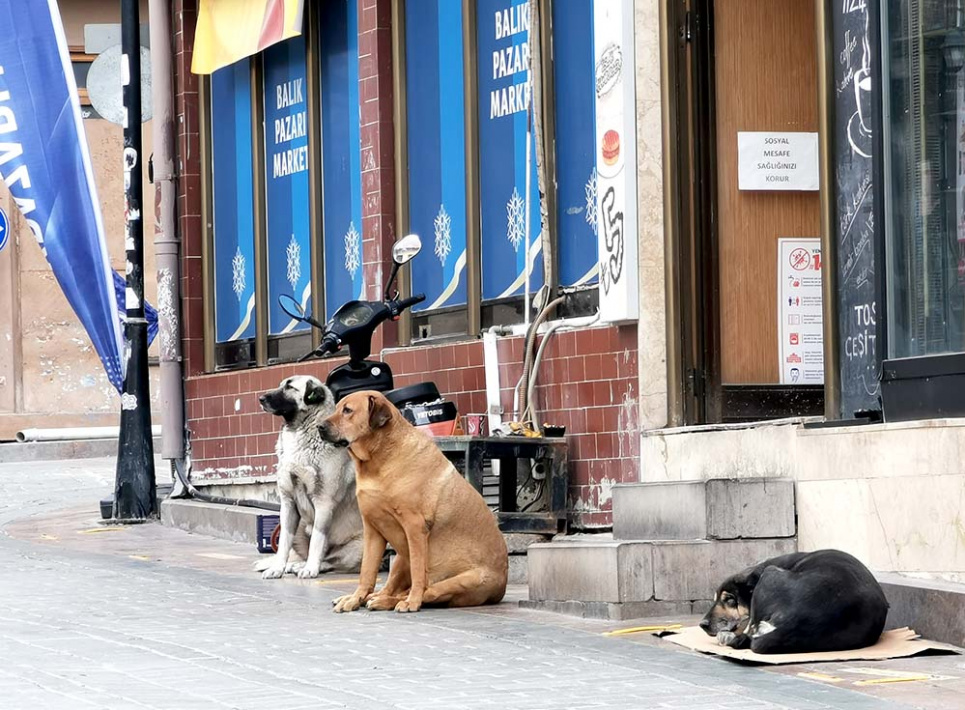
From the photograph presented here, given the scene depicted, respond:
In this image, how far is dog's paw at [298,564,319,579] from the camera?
458 inches

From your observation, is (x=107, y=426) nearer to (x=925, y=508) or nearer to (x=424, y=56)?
(x=424, y=56)

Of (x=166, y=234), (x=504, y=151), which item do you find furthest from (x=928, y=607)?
(x=166, y=234)

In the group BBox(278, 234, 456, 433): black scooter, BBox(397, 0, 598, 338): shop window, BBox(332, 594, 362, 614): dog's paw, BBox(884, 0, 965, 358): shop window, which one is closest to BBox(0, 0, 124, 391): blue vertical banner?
BBox(397, 0, 598, 338): shop window

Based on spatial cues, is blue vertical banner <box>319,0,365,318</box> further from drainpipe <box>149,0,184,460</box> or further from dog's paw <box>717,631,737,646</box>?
dog's paw <box>717,631,737,646</box>

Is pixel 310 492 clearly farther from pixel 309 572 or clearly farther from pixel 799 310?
pixel 799 310

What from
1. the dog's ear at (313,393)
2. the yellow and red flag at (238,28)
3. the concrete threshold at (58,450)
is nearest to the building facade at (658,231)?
the yellow and red flag at (238,28)

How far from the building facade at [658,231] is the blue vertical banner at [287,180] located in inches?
1.2

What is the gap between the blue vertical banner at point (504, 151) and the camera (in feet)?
40.6

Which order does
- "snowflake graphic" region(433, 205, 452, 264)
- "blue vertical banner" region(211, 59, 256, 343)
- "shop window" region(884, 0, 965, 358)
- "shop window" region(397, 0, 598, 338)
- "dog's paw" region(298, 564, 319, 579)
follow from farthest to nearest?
"blue vertical banner" region(211, 59, 256, 343), "snowflake graphic" region(433, 205, 452, 264), "shop window" region(397, 0, 598, 338), "dog's paw" region(298, 564, 319, 579), "shop window" region(884, 0, 965, 358)

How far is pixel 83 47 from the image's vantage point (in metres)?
27.3

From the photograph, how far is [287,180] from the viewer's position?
51.5ft

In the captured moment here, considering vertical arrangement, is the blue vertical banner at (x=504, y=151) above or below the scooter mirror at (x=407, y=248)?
above

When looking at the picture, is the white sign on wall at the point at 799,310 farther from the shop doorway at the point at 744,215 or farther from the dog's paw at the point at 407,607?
the dog's paw at the point at 407,607

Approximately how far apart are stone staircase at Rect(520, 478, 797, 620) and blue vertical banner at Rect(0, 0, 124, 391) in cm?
692
